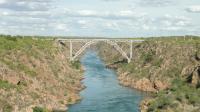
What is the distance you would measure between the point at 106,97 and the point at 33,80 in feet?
45.8

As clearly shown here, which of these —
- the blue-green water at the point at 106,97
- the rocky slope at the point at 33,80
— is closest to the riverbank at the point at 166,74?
the blue-green water at the point at 106,97

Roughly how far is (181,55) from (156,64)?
5994 mm

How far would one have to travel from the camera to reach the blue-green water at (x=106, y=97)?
7319cm

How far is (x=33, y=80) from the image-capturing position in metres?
77.2

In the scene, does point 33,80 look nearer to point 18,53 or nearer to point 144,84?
point 18,53

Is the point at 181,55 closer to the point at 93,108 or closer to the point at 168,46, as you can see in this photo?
the point at 168,46

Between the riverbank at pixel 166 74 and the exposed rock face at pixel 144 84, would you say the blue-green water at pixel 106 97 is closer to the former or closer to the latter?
the exposed rock face at pixel 144 84

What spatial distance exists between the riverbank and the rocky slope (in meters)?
13.4

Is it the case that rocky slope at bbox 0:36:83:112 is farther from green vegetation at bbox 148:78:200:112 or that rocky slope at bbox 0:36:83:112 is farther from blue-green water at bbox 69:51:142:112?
green vegetation at bbox 148:78:200:112

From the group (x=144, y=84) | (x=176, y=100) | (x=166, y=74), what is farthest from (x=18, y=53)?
(x=166, y=74)

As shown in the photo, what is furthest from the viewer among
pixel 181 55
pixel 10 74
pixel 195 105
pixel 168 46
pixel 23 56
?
pixel 168 46

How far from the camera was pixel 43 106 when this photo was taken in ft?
221

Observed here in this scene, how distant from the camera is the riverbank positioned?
69125mm

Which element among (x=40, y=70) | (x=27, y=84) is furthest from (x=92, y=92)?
(x=27, y=84)
